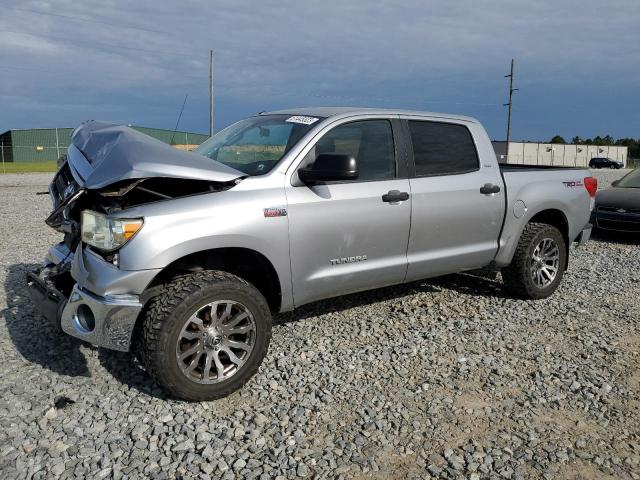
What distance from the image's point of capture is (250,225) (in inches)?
146

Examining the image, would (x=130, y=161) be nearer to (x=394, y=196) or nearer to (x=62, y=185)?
(x=62, y=185)

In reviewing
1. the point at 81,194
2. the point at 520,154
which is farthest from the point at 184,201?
the point at 520,154

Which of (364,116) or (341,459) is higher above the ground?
(364,116)

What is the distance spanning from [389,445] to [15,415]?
225 centimetres

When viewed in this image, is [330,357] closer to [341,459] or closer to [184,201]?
[341,459]

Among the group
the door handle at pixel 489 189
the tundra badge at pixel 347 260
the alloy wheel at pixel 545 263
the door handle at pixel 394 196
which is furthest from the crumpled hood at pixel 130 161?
the alloy wheel at pixel 545 263

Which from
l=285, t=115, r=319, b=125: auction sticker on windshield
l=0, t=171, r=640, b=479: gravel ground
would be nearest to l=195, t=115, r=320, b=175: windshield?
l=285, t=115, r=319, b=125: auction sticker on windshield

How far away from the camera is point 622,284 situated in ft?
22.1

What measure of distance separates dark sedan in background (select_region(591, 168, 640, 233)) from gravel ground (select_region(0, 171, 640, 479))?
4.96m

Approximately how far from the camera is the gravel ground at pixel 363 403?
9.77ft

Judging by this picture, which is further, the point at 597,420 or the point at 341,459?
the point at 597,420

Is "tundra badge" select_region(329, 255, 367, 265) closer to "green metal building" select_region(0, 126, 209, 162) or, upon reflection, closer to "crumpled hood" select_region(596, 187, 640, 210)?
"crumpled hood" select_region(596, 187, 640, 210)

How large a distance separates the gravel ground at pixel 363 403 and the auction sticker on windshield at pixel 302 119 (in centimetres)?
177

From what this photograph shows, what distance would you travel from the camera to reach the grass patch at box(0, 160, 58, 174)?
33975mm
